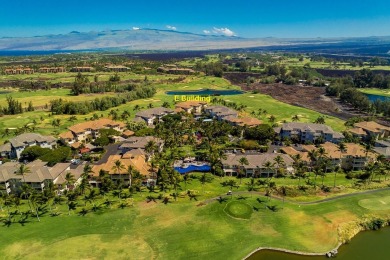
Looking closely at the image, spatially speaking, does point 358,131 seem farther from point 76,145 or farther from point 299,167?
point 76,145

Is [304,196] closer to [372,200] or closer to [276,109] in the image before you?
[372,200]

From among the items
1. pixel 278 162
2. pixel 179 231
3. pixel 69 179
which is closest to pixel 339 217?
pixel 278 162

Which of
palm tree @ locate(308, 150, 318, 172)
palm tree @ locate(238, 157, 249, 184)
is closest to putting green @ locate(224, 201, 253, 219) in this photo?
palm tree @ locate(238, 157, 249, 184)

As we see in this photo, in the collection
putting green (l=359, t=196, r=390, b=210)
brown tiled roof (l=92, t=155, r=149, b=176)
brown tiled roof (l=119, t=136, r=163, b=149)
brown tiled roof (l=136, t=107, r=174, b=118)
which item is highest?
brown tiled roof (l=136, t=107, r=174, b=118)

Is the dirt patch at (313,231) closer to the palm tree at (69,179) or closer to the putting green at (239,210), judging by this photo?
the putting green at (239,210)

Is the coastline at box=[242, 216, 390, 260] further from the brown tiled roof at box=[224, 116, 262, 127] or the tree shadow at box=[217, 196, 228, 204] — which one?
the brown tiled roof at box=[224, 116, 262, 127]

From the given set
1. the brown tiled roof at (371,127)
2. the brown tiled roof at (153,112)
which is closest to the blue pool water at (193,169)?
the brown tiled roof at (153,112)
